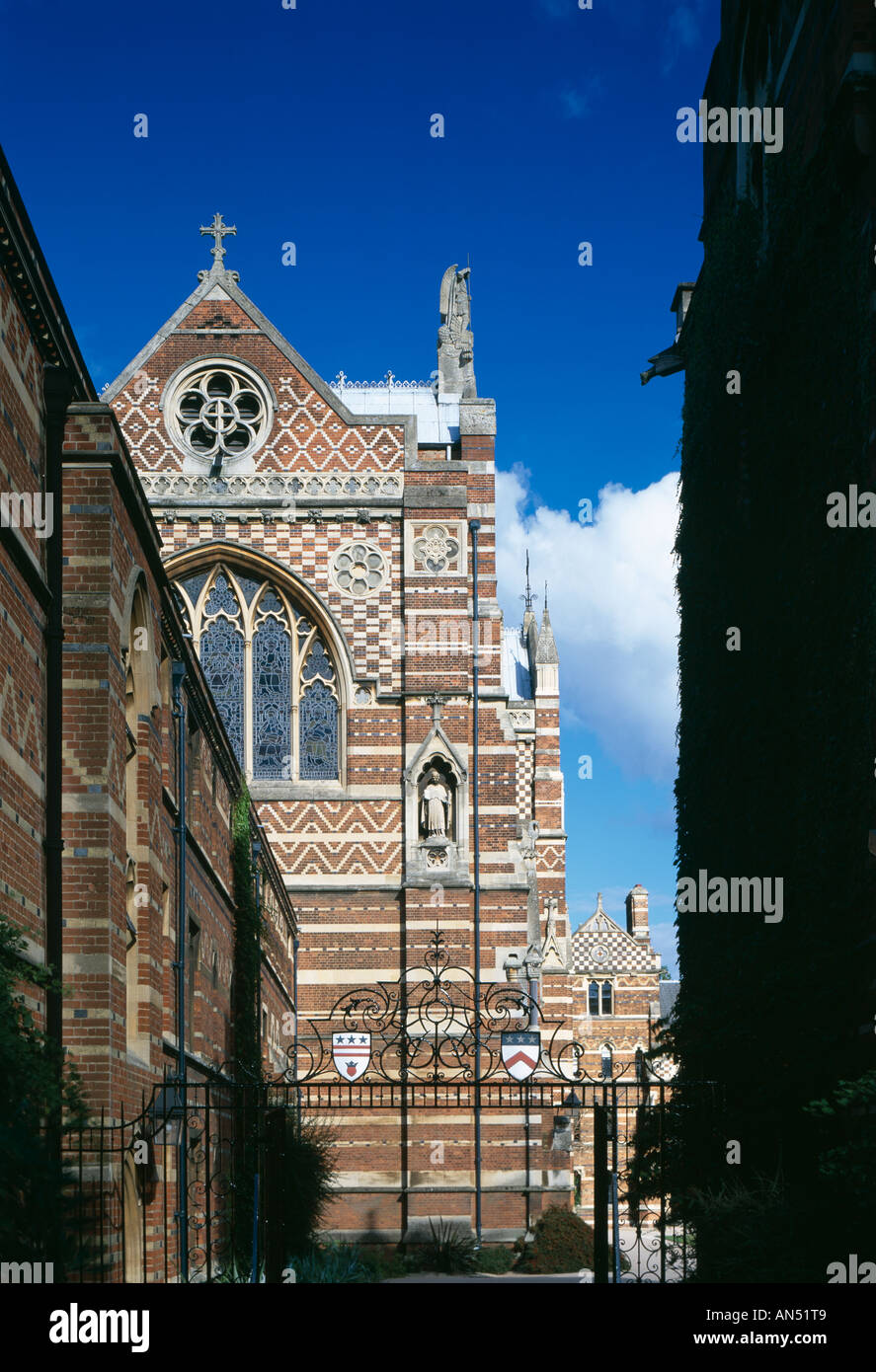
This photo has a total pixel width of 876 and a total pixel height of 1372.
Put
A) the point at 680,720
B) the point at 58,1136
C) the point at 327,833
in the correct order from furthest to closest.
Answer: the point at 327,833 → the point at 680,720 → the point at 58,1136

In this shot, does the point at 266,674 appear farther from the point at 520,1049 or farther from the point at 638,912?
the point at 638,912

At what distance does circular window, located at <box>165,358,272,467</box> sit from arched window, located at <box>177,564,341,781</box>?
8.26ft

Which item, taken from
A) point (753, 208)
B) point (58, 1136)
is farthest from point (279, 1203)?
point (753, 208)

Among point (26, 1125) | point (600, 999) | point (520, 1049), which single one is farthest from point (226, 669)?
point (600, 999)

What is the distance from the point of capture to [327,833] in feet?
101

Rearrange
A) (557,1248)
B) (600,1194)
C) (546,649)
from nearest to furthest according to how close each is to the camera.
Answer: (600,1194) → (557,1248) → (546,649)

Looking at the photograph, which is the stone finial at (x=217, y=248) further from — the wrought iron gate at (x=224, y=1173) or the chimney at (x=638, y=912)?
the chimney at (x=638, y=912)

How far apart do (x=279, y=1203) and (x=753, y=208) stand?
11.7 m

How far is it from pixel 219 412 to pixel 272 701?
18.9 ft

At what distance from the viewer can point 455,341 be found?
39.0m

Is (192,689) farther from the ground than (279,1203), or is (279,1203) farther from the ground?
(192,689)

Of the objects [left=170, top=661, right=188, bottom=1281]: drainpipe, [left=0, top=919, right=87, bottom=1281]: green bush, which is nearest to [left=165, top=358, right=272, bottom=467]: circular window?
[left=170, top=661, right=188, bottom=1281]: drainpipe
